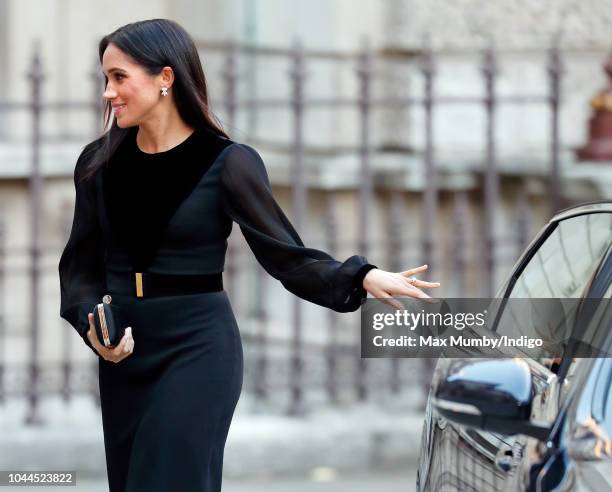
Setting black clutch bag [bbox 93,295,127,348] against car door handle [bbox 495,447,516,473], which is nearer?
car door handle [bbox 495,447,516,473]

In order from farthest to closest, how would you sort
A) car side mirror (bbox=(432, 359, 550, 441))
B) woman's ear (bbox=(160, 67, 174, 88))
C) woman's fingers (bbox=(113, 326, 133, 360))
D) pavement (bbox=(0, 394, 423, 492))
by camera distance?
pavement (bbox=(0, 394, 423, 492)) < woman's ear (bbox=(160, 67, 174, 88)) < woman's fingers (bbox=(113, 326, 133, 360)) < car side mirror (bbox=(432, 359, 550, 441))

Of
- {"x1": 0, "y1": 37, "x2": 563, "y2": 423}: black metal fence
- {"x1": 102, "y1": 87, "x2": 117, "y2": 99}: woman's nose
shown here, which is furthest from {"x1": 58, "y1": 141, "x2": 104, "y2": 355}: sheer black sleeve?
{"x1": 0, "y1": 37, "x2": 563, "y2": 423}: black metal fence

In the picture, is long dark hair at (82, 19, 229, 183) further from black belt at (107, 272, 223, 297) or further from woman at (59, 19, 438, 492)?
black belt at (107, 272, 223, 297)

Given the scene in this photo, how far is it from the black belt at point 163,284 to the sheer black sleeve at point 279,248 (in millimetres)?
158

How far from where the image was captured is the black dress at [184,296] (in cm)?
386

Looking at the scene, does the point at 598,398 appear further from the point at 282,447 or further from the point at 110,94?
the point at 282,447

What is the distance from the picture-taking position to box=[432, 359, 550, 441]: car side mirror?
3.43m

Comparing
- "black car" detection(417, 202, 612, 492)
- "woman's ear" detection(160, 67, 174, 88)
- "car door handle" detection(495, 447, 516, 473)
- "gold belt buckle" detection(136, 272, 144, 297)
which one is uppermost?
"woman's ear" detection(160, 67, 174, 88)

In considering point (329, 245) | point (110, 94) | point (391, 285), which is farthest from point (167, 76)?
point (329, 245)

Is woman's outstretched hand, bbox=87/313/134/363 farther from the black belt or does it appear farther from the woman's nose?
the woman's nose

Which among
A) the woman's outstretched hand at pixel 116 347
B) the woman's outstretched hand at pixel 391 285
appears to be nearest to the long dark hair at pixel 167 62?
the woman's outstretched hand at pixel 116 347

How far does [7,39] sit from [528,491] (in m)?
6.41

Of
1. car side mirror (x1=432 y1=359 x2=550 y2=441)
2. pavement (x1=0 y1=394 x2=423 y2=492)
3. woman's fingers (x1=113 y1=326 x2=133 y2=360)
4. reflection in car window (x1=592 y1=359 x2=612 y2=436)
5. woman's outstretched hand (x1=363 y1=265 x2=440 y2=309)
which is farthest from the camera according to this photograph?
pavement (x1=0 y1=394 x2=423 y2=492)

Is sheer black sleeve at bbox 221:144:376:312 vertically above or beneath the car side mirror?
above
